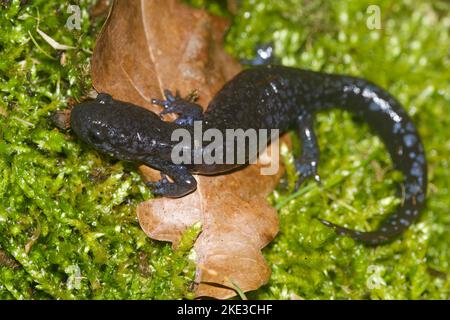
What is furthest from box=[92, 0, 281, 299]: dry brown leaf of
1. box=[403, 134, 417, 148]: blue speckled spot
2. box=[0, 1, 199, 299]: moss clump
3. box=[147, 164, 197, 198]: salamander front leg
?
box=[403, 134, 417, 148]: blue speckled spot

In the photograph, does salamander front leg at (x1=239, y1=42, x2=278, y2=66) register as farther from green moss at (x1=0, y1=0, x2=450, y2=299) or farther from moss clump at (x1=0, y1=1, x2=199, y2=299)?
moss clump at (x1=0, y1=1, x2=199, y2=299)

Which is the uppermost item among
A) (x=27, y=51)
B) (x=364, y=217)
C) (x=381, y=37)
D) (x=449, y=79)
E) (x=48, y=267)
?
(x=381, y=37)

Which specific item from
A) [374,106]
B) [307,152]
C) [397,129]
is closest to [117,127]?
[307,152]

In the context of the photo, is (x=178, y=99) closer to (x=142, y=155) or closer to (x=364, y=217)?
(x=142, y=155)

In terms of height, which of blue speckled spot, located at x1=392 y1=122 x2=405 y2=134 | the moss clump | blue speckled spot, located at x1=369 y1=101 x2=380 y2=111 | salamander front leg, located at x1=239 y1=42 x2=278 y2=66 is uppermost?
salamander front leg, located at x1=239 y1=42 x2=278 y2=66

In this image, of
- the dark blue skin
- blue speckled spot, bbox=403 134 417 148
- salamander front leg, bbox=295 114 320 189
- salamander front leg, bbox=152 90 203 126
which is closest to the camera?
the dark blue skin

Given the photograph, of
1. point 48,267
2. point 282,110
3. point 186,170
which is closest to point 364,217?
point 282,110

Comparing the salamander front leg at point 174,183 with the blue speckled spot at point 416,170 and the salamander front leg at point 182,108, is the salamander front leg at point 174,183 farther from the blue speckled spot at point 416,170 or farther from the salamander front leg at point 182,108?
the blue speckled spot at point 416,170
